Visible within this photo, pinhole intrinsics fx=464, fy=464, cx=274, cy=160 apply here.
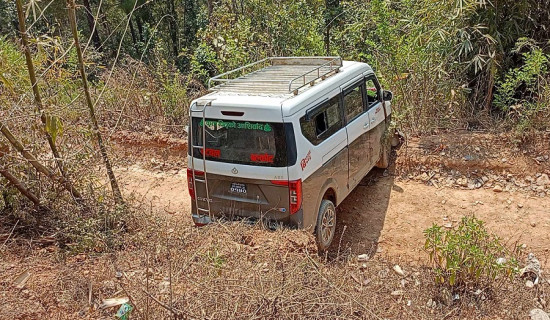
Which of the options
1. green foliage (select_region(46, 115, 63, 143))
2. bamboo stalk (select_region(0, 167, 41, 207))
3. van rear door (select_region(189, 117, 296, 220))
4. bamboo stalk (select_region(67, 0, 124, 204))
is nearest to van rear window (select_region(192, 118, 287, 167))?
van rear door (select_region(189, 117, 296, 220))

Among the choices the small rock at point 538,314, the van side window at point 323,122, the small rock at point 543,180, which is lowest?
the small rock at point 543,180

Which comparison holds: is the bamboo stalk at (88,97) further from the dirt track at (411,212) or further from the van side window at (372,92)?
the van side window at (372,92)

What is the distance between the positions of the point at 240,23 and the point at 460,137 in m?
4.92

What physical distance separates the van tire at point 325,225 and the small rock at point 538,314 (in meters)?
2.33

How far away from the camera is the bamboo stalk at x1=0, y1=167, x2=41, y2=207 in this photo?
448 centimetres

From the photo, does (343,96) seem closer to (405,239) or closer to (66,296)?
(405,239)

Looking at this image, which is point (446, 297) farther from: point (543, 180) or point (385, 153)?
point (543, 180)

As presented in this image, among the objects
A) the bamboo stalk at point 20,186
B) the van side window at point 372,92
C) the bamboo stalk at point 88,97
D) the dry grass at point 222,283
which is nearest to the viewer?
the dry grass at point 222,283

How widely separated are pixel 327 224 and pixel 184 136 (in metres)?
4.32

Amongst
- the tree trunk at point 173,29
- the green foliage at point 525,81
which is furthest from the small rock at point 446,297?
the tree trunk at point 173,29

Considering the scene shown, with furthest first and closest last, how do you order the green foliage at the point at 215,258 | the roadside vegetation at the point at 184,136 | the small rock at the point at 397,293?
the small rock at the point at 397,293
the green foliage at the point at 215,258
the roadside vegetation at the point at 184,136

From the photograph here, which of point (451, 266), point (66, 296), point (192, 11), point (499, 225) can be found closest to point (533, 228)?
point (499, 225)

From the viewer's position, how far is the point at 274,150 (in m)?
4.91

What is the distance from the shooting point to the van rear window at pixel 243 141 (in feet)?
16.0
